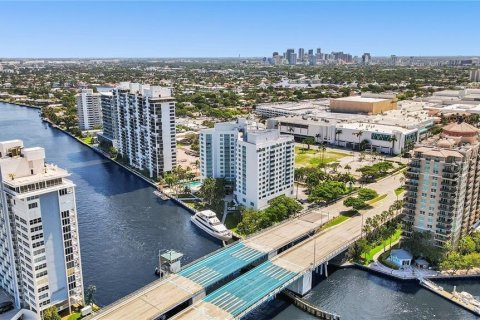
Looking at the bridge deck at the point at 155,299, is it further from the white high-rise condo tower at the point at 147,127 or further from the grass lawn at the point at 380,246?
the white high-rise condo tower at the point at 147,127

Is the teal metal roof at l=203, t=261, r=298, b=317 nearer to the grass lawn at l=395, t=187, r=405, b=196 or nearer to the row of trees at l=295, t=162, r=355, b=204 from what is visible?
the row of trees at l=295, t=162, r=355, b=204

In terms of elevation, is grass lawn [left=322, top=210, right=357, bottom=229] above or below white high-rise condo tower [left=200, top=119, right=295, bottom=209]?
below

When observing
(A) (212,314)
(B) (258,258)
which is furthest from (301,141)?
(A) (212,314)

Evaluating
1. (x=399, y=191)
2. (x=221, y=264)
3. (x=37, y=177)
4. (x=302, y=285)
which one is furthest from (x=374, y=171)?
(x=37, y=177)

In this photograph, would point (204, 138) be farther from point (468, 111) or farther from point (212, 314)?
point (468, 111)

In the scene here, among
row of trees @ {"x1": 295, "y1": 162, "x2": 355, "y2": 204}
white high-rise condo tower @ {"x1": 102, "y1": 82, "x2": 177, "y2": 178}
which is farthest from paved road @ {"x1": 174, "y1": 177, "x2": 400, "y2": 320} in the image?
white high-rise condo tower @ {"x1": 102, "y1": 82, "x2": 177, "y2": 178}

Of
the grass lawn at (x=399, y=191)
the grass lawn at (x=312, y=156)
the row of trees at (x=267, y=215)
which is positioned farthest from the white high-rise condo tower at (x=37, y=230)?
the grass lawn at (x=312, y=156)
